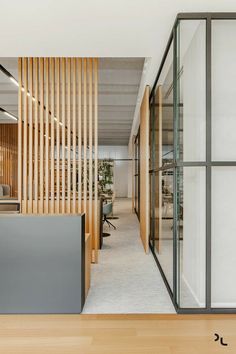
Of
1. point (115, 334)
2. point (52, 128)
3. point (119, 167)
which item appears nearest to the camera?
point (115, 334)

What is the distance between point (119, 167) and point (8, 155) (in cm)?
702

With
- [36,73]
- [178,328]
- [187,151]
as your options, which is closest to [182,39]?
[187,151]

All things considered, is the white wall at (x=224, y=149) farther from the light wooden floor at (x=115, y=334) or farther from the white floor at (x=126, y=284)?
the white floor at (x=126, y=284)

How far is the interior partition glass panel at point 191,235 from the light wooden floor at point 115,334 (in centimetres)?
26

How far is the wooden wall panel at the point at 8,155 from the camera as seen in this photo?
13.0 metres

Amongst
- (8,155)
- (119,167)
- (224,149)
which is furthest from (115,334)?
(119,167)

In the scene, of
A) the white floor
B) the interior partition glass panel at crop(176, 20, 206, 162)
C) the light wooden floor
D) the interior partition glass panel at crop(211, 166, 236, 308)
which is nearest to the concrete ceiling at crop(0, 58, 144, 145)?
the interior partition glass panel at crop(176, 20, 206, 162)

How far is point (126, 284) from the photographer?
3861mm

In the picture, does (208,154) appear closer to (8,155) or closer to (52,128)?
(52,128)

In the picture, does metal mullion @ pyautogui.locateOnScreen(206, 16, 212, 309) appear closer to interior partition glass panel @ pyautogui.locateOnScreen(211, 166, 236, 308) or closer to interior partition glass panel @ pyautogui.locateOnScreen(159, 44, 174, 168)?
interior partition glass panel @ pyautogui.locateOnScreen(211, 166, 236, 308)

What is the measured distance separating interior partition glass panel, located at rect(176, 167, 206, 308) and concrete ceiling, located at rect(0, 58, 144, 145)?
309cm

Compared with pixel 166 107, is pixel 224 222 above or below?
below

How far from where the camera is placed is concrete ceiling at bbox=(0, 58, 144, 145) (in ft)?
18.4

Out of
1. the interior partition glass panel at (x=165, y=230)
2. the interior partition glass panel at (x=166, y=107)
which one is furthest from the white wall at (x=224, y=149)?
the interior partition glass panel at (x=165, y=230)
